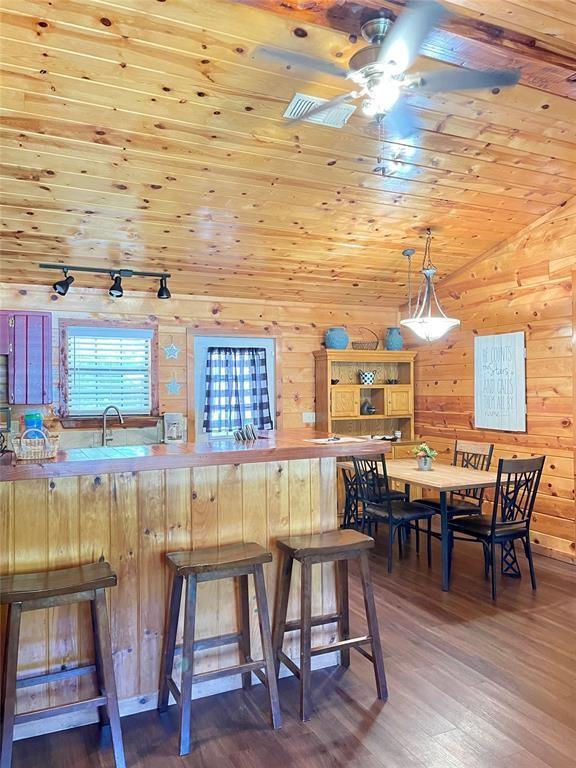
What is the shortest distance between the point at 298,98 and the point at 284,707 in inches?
120

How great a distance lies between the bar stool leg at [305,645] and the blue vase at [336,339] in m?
3.75

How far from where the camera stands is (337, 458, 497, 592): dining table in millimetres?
3986

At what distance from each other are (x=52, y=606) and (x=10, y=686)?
31 cm

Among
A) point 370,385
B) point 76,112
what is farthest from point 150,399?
point 76,112

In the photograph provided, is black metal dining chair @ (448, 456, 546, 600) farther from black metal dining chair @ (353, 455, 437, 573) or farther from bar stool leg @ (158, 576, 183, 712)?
bar stool leg @ (158, 576, 183, 712)

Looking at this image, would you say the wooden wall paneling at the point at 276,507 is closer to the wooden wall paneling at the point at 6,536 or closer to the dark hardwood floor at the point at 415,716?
the dark hardwood floor at the point at 415,716

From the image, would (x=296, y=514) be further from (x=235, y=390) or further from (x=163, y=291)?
(x=235, y=390)

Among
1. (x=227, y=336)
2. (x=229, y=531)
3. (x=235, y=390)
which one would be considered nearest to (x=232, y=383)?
(x=235, y=390)

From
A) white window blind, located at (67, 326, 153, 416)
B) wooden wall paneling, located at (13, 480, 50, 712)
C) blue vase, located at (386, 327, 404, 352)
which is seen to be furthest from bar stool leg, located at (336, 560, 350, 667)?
blue vase, located at (386, 327, 404, 352)

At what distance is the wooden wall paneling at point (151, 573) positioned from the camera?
8.35 ft

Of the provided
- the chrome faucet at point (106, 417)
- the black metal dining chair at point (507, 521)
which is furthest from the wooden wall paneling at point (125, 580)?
the chrome faucet at point (106, 417)

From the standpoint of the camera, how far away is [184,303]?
558 centimetres

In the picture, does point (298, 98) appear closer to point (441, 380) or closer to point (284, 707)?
point (284, 707)

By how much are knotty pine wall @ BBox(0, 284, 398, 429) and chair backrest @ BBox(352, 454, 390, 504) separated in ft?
4.65
